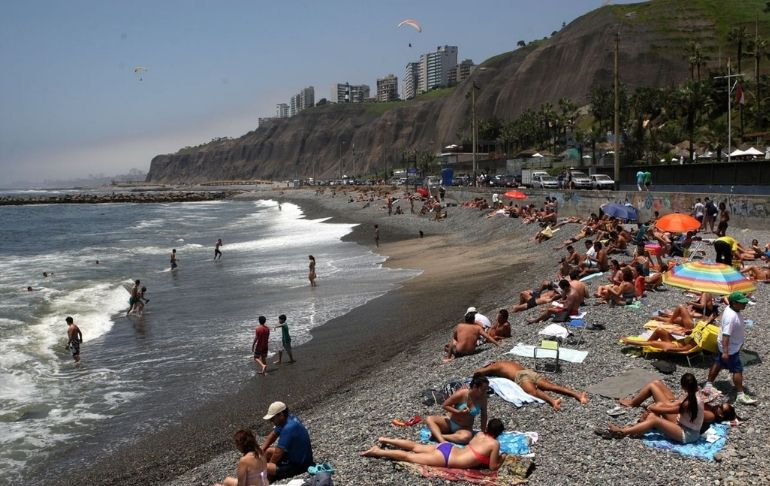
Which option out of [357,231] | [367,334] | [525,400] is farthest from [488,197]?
[525,400]

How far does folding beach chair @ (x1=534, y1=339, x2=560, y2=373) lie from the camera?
9031mm

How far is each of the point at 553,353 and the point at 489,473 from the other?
11.8ft

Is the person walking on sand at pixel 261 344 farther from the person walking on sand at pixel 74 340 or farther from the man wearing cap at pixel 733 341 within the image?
the man wearing cap at pixel 733 341

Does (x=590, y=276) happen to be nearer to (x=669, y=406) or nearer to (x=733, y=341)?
(x=733, y=341)

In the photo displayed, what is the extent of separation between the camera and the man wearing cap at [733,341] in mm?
7332

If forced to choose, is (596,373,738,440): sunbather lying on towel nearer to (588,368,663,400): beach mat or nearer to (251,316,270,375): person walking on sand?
(588,368,663,400): beach mat

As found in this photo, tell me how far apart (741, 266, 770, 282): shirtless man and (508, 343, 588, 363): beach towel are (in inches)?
265

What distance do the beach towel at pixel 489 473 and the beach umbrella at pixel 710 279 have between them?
5.02 metres

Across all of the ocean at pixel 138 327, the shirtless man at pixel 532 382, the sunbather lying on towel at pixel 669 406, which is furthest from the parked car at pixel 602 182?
the sunbather lying on towel at pixel 669 406

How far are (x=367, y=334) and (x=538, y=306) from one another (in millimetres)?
4002

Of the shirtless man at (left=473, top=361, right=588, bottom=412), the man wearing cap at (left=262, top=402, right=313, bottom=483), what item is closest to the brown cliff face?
the shirtless man at (left=473, top=361, right=588, bottom=412)

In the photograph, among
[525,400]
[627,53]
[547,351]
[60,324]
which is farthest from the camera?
[627,53]

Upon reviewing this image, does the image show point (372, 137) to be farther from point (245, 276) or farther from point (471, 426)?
point (471, 426)

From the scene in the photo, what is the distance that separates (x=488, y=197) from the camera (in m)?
42.5
